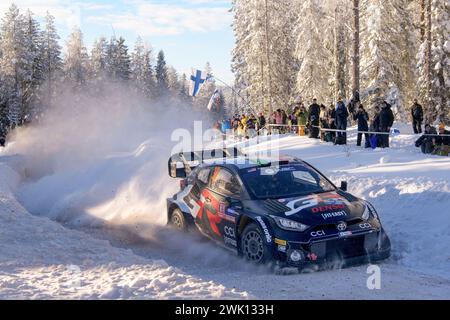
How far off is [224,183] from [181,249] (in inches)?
56.6

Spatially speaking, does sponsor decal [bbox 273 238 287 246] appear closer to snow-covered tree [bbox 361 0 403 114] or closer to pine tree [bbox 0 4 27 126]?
snow-covered tree [bbox 361 0 403 114]

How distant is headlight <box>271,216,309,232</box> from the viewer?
7666 millimetres

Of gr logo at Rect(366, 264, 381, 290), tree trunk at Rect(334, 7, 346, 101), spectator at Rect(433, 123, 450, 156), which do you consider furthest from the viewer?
tree trunk at Rect(334, 7, 346, 101)

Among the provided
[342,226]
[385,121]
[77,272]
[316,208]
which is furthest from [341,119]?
[77,272]

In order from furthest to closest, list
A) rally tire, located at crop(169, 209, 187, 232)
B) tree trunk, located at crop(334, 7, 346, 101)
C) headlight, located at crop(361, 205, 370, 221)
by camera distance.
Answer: tree trunk, located at crop(334, 7, 346, 101)
rally tire, located at crop(169, 209, 187, 232)
headlight, located at crop(361, 205, 370, 221)

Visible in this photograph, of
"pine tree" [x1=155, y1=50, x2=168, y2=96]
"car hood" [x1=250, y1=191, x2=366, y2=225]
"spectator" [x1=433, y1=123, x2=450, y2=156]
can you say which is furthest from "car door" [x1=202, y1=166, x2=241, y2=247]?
"pine tree" [x1=155, y1=50, x2=168, y2=96]

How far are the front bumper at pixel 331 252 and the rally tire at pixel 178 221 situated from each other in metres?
2.90

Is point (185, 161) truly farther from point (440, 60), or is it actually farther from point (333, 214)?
point (440, 60)

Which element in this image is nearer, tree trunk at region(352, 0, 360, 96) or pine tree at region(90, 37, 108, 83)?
tree trunk at region(352, 0, 360, 96)

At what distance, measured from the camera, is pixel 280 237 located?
7.66m

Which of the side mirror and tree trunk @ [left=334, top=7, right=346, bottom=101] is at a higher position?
tree trunk @ [left=334, top=7, right=346, bottom=101]

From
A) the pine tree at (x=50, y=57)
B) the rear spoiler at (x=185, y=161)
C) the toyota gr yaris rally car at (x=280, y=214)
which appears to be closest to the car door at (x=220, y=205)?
the toyota gr yaris rally car at (x=280, y=214)
